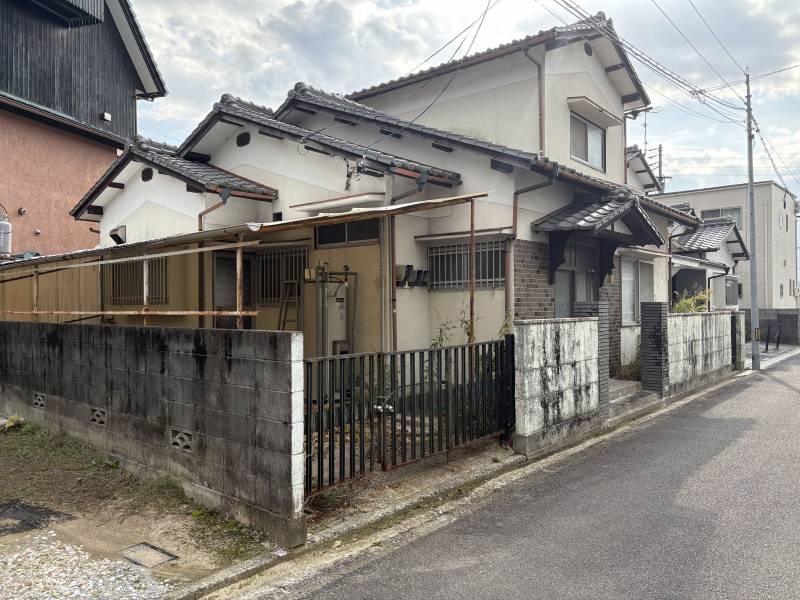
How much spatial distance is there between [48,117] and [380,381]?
14.1 m

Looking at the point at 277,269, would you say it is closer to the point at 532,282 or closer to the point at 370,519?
the point at 532,282

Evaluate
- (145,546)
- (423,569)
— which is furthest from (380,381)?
(145,546)

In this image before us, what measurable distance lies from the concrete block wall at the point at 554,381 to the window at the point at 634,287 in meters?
4.99

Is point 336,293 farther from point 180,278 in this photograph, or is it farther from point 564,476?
point 564,476

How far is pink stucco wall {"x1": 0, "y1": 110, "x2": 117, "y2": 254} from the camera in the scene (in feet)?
47.5

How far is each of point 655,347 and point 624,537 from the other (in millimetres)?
6786

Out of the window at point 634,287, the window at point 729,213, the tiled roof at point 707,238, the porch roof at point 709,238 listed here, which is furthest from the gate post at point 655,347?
the window at point 729,213

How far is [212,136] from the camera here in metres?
10.6

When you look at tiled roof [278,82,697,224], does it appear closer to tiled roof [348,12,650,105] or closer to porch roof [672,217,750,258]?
tiled roof [348,12,650,105]

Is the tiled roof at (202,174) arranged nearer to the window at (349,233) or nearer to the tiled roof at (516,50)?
the window at (349,233)

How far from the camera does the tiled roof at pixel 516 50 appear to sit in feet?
34.7

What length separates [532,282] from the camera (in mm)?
9211

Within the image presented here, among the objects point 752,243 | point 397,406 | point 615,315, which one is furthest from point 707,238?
point 397,406

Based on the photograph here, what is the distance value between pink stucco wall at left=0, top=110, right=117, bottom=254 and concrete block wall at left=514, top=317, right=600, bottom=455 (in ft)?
45.0
